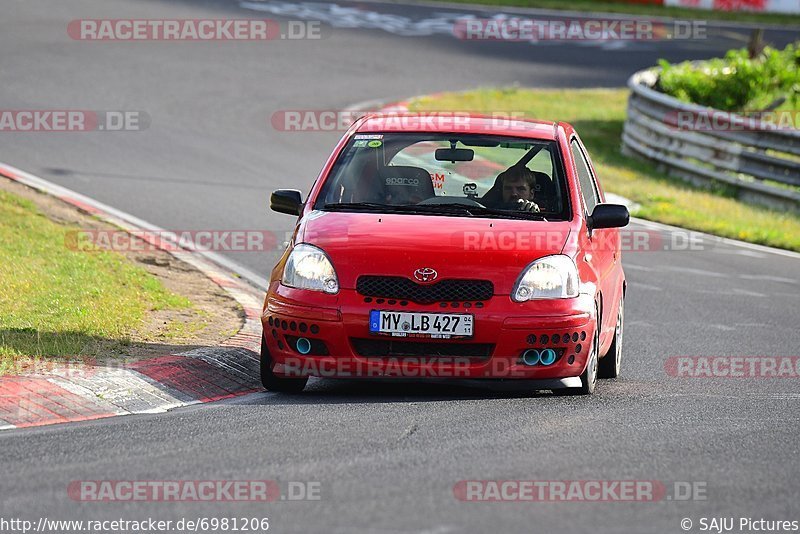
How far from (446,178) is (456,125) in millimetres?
371

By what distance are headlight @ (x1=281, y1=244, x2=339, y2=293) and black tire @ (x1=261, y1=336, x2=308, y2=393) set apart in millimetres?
399

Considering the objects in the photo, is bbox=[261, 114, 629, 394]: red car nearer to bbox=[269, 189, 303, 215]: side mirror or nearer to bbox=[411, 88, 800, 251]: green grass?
bbox=[269, 189, 303, 215]: side mirror

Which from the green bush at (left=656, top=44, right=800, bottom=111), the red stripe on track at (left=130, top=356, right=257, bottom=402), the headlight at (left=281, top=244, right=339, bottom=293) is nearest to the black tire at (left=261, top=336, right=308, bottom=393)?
the red stripe on track at (left=130, top=356, right=257, bottom=402)

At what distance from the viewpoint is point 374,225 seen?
7992 millimetres

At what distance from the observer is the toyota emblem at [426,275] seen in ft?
24.8

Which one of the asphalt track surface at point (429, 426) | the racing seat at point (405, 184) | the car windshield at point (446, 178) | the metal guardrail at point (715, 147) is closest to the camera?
the asphalt track surface at point (429, 426)

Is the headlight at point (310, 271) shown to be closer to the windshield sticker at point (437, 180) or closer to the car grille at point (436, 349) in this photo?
the car grille at point (436, 349)

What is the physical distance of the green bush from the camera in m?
23.7

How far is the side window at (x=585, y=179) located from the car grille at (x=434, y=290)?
57.7 inches

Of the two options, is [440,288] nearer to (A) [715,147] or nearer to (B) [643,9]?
(A) [715,147]

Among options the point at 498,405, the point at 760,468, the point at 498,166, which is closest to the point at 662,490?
the point at 760,468

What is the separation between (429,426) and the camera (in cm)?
677

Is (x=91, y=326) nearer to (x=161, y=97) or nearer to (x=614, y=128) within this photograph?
(x=161, y=97)

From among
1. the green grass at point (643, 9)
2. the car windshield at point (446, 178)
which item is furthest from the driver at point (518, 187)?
the green grass at point (643, 9)
